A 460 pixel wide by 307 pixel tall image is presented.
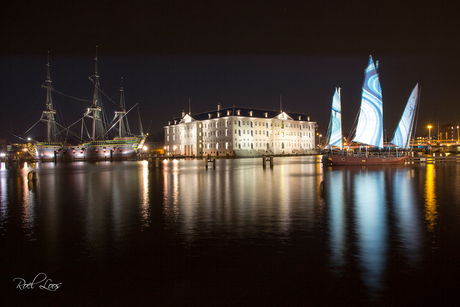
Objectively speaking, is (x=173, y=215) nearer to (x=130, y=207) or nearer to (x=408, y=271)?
(x=130, y=207)

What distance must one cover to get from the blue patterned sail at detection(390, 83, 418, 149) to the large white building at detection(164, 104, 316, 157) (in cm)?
5751

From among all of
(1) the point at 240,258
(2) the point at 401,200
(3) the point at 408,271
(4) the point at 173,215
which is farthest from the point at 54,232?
(2) the point at 401,200

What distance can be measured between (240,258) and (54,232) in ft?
17.4

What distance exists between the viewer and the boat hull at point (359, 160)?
3816 cm

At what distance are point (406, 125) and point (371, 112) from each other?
21.0 feet

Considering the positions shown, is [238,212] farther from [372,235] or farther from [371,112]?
[371,112]

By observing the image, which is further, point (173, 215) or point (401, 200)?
point (401, 200)

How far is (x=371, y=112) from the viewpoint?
36.0 metres

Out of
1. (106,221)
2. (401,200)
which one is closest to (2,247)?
(106,221)

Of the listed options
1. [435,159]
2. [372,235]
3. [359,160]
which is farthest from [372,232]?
[435,159]

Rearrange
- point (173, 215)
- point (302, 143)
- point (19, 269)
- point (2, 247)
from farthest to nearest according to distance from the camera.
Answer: point (302, 143) → point (173, 215) → point (2, 247) → point (19, 269)

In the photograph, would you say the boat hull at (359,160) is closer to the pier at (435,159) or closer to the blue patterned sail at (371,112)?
the blue patterned sail at (371,112)

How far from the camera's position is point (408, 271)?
5219mm

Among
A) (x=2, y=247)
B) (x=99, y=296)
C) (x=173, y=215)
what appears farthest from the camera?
(x=173, y=215)
